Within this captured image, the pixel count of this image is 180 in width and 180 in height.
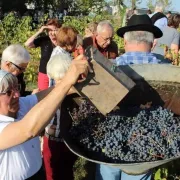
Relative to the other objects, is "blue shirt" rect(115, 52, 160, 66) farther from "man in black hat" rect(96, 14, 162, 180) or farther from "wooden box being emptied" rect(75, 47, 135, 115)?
"wooden box being emptied" rect(75, 47, 135, 115)

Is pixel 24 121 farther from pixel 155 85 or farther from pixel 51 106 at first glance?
pixel 155 85

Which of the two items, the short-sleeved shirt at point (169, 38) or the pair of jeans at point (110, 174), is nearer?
the pair of jeans at point (110, 174)

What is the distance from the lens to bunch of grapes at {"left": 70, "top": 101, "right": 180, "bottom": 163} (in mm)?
2086

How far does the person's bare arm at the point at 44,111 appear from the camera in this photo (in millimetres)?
1989

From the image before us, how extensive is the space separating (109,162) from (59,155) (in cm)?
174

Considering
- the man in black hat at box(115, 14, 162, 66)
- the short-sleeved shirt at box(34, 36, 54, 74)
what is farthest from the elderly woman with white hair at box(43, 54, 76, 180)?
the short-sleeved shirt at box(34, 36, 54, 74)

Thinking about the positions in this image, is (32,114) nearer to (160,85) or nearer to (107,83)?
(107,83)

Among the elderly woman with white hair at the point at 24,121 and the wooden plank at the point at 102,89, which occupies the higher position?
the wooden plank at the point at 102,89

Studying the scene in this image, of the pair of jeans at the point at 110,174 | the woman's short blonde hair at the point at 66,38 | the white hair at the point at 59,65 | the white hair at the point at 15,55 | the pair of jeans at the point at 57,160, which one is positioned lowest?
the pair of jeans at the point at 57,160

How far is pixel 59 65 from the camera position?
2514 millimetres

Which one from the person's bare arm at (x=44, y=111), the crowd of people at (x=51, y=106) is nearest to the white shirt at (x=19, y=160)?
the crowd of people at (x=51, y=106)

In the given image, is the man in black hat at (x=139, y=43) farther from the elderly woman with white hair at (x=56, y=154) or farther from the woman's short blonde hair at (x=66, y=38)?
the woman's short blonde hair at (x=66, y=38)

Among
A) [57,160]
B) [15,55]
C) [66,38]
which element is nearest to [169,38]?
[66,38]

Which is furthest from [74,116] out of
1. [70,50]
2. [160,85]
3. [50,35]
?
[50,35]
